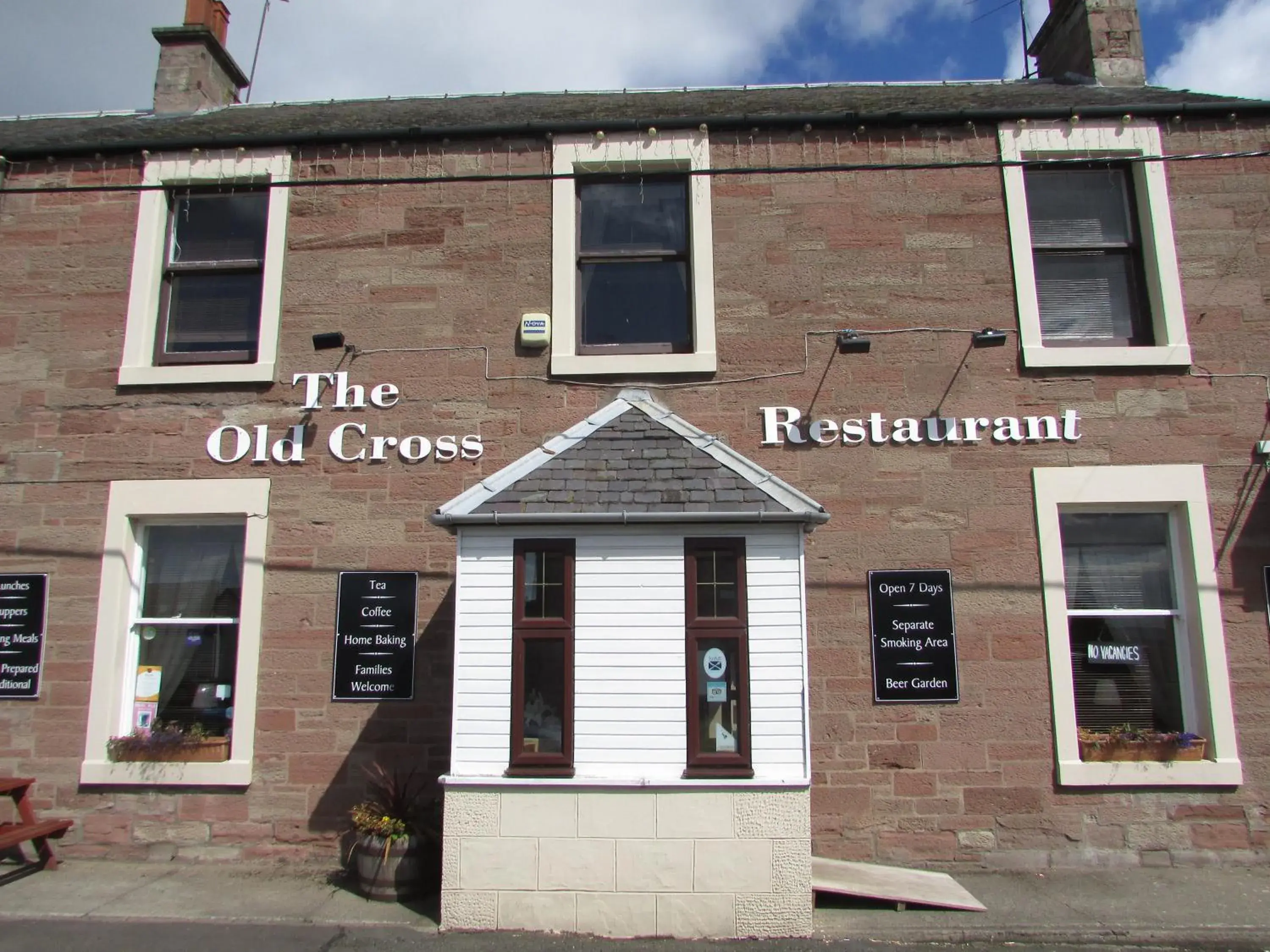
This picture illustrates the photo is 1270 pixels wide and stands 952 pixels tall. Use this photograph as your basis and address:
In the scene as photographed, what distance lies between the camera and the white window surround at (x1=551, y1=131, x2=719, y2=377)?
25.0ft

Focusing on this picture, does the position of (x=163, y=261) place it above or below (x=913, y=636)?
above

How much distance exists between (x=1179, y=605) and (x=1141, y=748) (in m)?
1.18

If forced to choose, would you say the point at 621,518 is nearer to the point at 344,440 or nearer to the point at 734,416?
the point at 734,416

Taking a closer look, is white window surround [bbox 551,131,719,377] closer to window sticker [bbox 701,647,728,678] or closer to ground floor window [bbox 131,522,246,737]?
window sticker [bbox 701,647,728,678]

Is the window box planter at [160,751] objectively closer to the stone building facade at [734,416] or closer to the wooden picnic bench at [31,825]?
the stone building facade at [734,416]

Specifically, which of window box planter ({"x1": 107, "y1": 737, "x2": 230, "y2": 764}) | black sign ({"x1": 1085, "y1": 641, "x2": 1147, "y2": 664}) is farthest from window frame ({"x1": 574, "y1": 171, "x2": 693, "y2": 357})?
window box planter ({"x1": 107, "y1": 737, "x2": 230, "y2": 764})

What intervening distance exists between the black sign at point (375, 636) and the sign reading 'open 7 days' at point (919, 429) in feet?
10.7

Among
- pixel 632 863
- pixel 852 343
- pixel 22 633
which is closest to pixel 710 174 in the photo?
pixel 852 343

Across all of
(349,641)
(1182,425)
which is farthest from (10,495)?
(1182,425)

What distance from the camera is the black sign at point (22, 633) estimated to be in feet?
24.2

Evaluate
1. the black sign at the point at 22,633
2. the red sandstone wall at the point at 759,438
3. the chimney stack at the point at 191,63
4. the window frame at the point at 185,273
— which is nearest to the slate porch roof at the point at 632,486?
the red sandstone wall at the point at 759,438

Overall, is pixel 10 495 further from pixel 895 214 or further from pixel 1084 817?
pixel 1084 817

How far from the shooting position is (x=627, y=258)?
319 inches

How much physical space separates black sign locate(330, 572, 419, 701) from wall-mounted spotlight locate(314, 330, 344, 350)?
1.96 m
